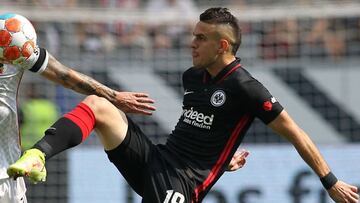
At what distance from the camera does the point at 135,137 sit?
248 inches

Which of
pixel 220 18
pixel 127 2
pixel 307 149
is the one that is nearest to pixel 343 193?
pixel 307 149

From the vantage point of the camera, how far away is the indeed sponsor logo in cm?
630

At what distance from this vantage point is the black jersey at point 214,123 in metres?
6.25

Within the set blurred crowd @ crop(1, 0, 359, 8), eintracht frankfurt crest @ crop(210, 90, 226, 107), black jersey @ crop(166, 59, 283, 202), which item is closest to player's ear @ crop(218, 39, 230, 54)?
black jersey @ crop(166, 59, 283, 202)

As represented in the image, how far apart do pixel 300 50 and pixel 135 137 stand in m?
5.50

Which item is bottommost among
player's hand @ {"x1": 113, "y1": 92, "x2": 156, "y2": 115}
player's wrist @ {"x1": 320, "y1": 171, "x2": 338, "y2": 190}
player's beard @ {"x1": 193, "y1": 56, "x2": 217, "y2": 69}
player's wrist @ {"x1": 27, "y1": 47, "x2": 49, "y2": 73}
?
player's wrist @ {"x1": 320, "y1": 171, "x2": 338, "y2": 190}

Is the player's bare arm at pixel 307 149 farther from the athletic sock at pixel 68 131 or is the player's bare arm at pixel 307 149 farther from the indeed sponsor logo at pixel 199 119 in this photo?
the athletic sock at pixel 68 131

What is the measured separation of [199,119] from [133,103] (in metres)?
0.42

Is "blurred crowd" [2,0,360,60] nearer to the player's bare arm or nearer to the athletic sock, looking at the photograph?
the player's bare arm

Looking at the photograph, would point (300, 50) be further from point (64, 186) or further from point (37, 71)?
point (37, 71)

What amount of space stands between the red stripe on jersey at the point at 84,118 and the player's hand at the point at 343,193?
1.53m

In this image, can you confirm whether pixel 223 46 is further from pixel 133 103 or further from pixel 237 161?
pixel 237 161

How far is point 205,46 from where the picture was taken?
6.44m

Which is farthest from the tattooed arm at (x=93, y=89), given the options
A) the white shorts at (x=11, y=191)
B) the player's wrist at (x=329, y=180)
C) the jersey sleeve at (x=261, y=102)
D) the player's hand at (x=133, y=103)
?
the player's wrist at (x=329, y=180)
